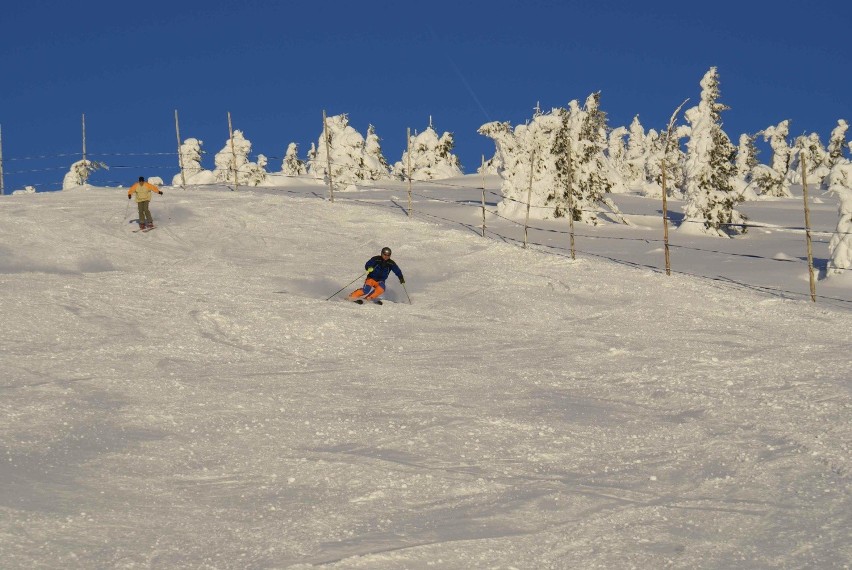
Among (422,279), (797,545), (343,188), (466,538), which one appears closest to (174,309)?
(422,279)

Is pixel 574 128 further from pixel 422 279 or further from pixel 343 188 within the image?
pixel 422 279

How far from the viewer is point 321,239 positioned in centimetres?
2555

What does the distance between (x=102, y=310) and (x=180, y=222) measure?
10.6 m

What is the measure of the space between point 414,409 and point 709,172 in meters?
28.6

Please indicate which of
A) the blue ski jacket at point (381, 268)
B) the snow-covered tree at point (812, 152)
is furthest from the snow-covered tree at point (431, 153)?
the blue ski jacket at point (381, 268)

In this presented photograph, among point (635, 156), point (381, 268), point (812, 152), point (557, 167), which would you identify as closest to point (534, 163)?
point (557, 167)

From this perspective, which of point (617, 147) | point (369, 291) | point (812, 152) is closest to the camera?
point (369, 291)

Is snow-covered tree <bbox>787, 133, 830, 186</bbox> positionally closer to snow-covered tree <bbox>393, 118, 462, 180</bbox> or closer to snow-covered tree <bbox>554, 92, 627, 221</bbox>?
snow-covered tree <bbox>393, 118, 462, 180</bbox>

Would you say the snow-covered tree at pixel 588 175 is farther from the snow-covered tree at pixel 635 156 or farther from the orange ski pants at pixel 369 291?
the snow-covered tree at pixel 635 156

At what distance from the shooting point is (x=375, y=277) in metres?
18.9

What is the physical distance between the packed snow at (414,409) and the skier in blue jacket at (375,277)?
2.06ft

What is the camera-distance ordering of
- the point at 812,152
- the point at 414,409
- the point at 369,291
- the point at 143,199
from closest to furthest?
the point at 414,409 < the point at 369,291 < the point at 143,199 < the point at 812,152

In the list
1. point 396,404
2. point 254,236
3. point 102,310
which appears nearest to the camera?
point 396,404

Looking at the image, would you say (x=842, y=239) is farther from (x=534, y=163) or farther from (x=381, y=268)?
(x=534, y=163)
